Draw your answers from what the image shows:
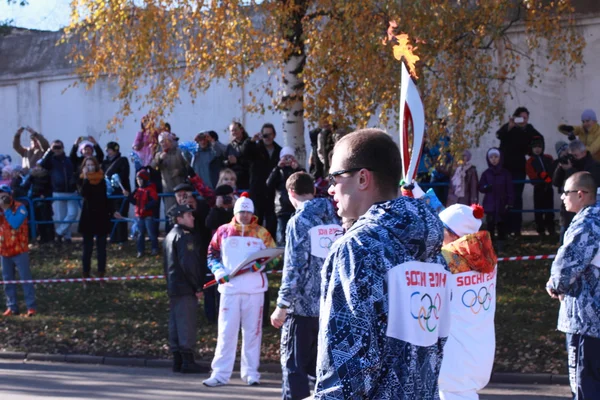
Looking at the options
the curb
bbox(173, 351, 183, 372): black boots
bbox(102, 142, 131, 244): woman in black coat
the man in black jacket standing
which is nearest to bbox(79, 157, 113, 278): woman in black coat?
bbox(102, 142, 131, 244): woman in black coat

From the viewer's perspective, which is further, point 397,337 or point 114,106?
point 114,106

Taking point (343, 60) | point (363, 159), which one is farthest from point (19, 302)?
point (363, 159)

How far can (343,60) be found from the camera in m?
13.8

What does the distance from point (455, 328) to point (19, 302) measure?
10324 mm

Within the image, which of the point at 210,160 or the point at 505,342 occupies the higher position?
the point at 210,160

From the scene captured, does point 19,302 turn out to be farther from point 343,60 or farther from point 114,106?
point 114,106

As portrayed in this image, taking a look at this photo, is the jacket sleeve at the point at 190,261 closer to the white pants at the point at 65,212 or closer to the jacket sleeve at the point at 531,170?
the jacket sleeve at the point at 531,170

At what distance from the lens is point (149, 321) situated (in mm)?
13062

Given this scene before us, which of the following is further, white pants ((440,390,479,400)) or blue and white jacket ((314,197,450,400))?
white pants ((440,390,479,400))

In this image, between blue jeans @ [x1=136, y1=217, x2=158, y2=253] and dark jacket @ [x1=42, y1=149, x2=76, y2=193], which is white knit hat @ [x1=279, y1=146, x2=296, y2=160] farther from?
dark jacket @ [x1=42, y1=149, x2=76, y2=193]

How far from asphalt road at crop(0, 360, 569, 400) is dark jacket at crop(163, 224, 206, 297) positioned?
102cm

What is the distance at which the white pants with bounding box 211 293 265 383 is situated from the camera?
9.87m

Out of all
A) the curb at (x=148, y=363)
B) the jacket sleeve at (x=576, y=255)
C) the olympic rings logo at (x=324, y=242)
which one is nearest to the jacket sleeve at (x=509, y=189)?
the curb at (x=148, y=363)

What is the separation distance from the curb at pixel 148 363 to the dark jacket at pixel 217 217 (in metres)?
1.76
